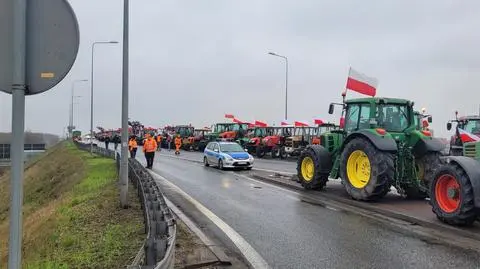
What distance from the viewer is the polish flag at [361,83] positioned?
49.3 ft

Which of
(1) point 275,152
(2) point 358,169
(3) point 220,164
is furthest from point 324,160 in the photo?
(1) point 275,152

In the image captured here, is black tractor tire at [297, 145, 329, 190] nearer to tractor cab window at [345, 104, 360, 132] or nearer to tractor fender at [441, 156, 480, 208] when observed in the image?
tractor cab window at [345, 104, 360, 132]

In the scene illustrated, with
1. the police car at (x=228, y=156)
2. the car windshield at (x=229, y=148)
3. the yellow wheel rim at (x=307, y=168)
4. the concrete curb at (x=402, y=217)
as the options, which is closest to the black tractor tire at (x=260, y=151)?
the police car at (x=228, y=156)

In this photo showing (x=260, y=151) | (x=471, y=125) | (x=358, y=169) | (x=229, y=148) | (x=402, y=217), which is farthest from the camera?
(x=260, y=151)

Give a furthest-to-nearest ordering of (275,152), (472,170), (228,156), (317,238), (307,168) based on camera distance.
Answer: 1. (275,152)
2. (228,156)
3. (307,168)
4. (472,170)
5. (317,238)

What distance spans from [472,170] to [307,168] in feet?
22.1

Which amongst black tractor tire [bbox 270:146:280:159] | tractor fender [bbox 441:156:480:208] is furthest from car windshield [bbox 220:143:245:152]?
tractor fender [bbox 441:156:480:208]

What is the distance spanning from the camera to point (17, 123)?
3336mm

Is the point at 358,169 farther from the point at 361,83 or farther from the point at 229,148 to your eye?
the point at 229,148

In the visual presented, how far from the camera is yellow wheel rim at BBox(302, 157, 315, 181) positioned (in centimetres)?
1518

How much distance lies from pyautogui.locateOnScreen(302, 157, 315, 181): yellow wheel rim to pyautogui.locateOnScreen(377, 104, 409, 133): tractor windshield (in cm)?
259

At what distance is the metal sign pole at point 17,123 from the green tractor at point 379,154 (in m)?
9.57

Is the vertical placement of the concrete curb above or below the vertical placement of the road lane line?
above

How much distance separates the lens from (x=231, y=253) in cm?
745
